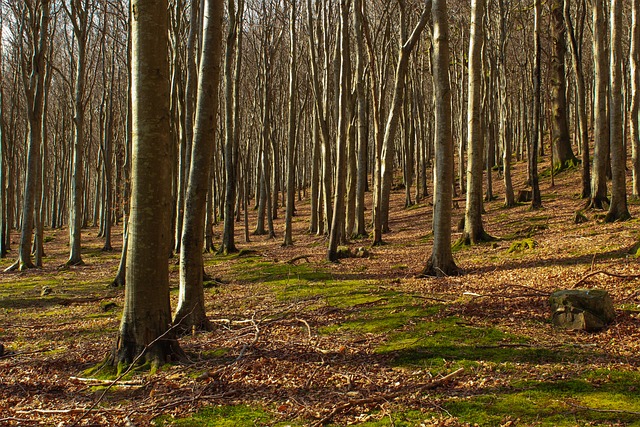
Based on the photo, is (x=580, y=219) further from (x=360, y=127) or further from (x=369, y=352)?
(x=369, y=352)

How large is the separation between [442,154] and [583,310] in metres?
4.19

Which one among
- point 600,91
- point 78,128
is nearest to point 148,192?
point 600,91

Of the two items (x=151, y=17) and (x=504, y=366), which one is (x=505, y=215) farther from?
(x=151, y=17)

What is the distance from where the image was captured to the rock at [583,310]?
5.52m

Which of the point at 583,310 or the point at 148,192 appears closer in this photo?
the point at 148,192

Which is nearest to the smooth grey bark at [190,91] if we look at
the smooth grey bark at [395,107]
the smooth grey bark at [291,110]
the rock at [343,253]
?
the smooth grey bark at [291,110]

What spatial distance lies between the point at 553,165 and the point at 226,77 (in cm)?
1437

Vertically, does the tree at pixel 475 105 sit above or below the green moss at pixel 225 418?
above

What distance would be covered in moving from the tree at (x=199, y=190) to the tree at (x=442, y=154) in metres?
4.15

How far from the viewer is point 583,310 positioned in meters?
5.60

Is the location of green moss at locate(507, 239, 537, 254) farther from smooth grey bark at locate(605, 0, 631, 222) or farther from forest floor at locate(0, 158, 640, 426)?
smooth grey bark at locate(605, 0, 631, 222)

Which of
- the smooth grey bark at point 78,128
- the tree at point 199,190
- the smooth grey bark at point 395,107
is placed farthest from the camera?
the smooth grey bark at point 78,128

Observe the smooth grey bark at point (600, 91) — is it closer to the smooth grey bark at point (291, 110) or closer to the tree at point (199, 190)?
the tree at point (199, 190)

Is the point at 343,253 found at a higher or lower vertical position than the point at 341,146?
lower
